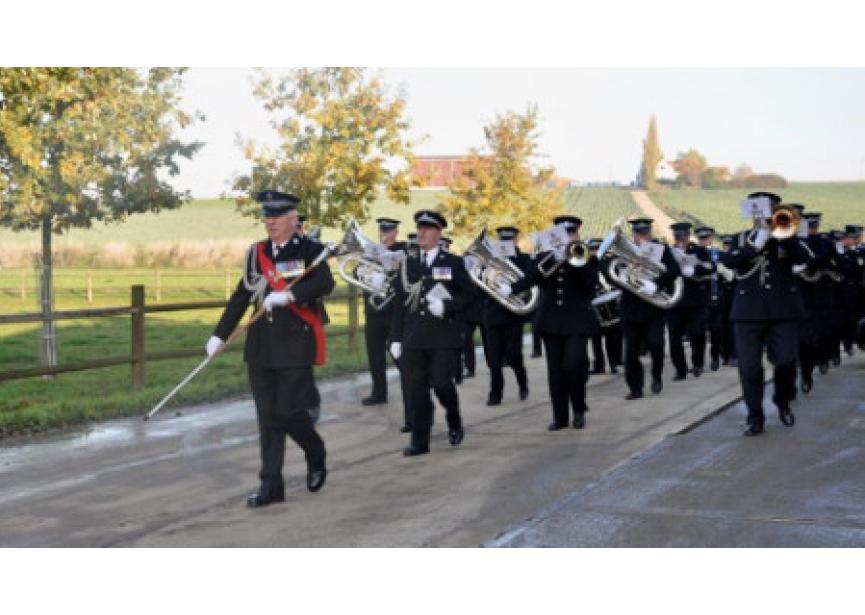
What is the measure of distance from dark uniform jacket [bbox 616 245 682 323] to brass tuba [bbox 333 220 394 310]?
2614 millimetres

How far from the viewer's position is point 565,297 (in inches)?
419

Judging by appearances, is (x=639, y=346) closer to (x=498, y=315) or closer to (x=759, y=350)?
(x=498, y=315)

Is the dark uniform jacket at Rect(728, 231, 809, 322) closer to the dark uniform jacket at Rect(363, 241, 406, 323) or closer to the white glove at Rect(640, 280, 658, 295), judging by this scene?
the white glove at Rect(640, 280, 658, 295)

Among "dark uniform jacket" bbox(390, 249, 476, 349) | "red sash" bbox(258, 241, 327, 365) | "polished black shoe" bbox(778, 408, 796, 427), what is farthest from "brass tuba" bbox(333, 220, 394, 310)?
"polished black shoe" bbox(778, 408, 796, 427)

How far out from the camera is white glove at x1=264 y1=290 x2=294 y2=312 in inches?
294

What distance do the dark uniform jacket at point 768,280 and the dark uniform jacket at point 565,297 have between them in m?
1.19

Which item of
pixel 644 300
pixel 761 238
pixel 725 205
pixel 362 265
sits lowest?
pixel 644 300

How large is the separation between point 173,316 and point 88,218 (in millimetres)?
9061

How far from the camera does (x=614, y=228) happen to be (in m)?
11.2

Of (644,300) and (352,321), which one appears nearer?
(644,300)

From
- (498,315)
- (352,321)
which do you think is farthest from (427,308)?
(352,321)

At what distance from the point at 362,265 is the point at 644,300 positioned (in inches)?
129

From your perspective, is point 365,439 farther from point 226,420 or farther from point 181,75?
point 181,75

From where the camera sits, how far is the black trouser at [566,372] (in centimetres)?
1061
